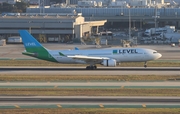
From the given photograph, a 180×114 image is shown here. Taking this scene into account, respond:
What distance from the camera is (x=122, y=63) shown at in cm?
7706

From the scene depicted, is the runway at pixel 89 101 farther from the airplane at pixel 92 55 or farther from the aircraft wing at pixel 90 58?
the airplane at pixel 92 55

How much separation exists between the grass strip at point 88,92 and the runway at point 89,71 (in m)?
13.2

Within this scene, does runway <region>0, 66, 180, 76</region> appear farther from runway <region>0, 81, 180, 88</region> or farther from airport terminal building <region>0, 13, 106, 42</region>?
airport terminal building <region>0, 13, 106, 42</region>

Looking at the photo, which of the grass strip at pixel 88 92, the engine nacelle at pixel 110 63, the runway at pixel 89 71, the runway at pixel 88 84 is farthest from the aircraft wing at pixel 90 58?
the grass strip at pixel 88 92

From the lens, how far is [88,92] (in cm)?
5047

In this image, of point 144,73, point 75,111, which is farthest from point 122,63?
point 75,111

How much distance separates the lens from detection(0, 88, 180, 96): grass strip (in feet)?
162

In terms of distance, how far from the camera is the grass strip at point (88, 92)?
49469 millimetres

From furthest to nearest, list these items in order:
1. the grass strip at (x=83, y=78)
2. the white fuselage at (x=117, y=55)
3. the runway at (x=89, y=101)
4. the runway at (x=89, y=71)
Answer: the white fuselage at (x=117, y=55), the runway at (x=89, y=71), the grass strip at (x=83, y=78), the runway at (x=89, y=101)

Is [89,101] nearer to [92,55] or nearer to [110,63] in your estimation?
[110,63]

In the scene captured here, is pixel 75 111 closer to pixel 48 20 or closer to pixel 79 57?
pixel 79 57

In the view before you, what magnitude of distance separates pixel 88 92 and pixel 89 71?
18027 mm

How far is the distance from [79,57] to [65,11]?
117266mm

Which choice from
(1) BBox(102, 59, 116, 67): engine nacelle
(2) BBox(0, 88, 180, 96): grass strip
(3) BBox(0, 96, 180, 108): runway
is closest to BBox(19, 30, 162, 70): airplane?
(1) BBox(102, 59, 116, 67): engine nacelle
